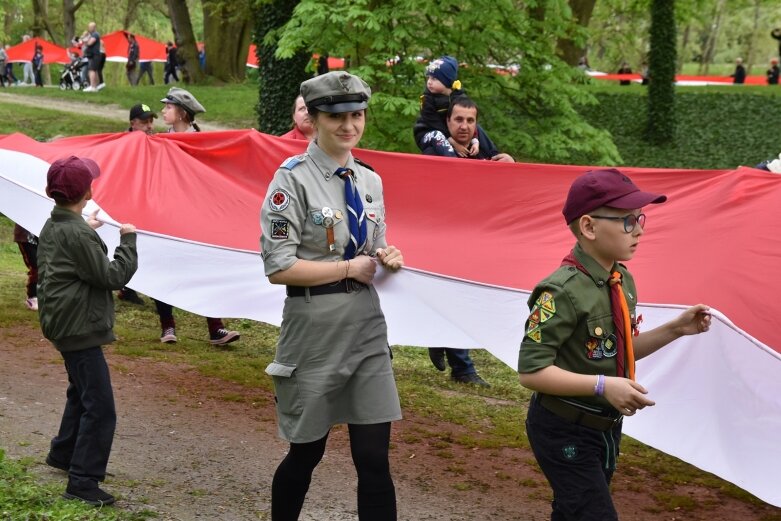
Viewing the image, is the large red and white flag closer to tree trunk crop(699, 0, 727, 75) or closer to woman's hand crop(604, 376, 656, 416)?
woman's hand crop(604, 376, 656, 416)

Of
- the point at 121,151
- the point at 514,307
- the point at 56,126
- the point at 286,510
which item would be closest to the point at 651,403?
the point at 286,510

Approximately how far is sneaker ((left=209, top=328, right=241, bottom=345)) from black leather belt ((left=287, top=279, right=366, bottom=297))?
197 inches

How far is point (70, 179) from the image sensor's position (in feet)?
16.2

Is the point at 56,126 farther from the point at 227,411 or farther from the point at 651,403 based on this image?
the point at 651,403

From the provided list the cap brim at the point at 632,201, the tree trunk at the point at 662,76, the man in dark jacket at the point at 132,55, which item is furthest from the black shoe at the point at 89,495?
the man in dark jacket at the point at 132,55

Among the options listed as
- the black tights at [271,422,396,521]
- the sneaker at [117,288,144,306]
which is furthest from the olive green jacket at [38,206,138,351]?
the sneaker at [117,288,144,306]

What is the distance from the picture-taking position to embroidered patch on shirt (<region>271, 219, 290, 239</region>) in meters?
3.99

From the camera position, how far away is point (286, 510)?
13.9 ft

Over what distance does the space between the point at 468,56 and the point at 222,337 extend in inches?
257

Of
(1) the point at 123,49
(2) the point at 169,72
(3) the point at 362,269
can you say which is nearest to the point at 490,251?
(3) the point at 362,269

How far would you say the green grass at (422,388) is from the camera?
20.5 ft

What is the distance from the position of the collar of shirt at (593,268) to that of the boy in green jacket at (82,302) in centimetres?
228

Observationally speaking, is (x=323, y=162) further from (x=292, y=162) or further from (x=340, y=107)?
(x=340, y=107)

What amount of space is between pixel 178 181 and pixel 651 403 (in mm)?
4651
